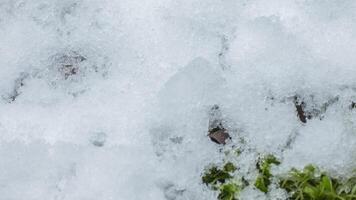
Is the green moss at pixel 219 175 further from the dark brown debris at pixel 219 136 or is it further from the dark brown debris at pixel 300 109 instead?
the dark brown debris at pixel 300 109

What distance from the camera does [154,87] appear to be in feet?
7.71

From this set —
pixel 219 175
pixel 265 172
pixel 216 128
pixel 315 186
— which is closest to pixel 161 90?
pixel 216 128

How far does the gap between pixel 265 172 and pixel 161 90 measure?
21.6 inches

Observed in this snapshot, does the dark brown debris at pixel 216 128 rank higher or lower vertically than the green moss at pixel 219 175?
higher

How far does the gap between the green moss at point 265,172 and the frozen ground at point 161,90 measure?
0.03 metres

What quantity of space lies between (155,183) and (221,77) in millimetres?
523

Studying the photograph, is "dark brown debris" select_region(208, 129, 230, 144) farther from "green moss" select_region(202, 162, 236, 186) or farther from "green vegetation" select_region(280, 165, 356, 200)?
"green vegetation" select_region(280, 165, 356, 200)

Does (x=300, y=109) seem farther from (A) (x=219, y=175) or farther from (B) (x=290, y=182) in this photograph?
(A) (x=219, y=175)

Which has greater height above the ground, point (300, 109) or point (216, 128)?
point (300, 109)

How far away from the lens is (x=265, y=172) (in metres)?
2.14

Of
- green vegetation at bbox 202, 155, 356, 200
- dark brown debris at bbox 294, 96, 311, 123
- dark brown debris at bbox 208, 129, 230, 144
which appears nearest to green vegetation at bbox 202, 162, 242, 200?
green vegetation at bbox 202, 155, 356, 200

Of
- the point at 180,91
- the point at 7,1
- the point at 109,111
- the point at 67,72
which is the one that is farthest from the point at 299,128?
the point at 7,1

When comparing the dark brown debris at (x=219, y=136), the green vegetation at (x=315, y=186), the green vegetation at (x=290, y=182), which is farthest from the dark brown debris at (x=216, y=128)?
the green vegetation at (x=315, y=186)

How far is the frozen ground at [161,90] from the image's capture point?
85.9 inches
